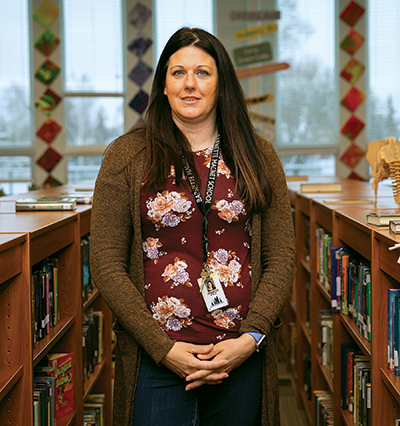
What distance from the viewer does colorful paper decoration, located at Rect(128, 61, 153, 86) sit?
553 centimetres

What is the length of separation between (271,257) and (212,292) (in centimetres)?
20

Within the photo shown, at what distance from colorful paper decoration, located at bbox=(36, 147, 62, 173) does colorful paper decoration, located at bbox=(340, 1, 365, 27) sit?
10.6ft

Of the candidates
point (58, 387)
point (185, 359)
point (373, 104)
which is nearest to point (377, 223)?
point (185, 359)

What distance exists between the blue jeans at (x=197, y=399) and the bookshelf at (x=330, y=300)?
0.33 meters

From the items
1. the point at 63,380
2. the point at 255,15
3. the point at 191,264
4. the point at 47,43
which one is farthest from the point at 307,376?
the point at 47,43

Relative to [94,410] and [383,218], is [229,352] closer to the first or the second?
[383,218]

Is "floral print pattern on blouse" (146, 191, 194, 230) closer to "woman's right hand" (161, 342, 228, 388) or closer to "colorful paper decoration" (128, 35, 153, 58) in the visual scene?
"woman's right hand" (161, 342, 228, 388)

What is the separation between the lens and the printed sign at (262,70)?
520cm

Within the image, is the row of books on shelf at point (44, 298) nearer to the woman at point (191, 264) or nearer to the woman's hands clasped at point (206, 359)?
the woman at point (191, 264)

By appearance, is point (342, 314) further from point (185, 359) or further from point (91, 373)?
point (91, 373)

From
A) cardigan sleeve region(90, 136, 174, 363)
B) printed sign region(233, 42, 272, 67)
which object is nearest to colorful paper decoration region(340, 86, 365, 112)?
printed sign region(233, 42, 272, 67)

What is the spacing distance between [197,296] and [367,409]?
724mm

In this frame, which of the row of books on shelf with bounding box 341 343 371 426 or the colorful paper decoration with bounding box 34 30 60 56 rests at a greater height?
the colorful paper decoration with bounding box 34 30 60 56

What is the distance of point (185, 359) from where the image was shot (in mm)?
1268
